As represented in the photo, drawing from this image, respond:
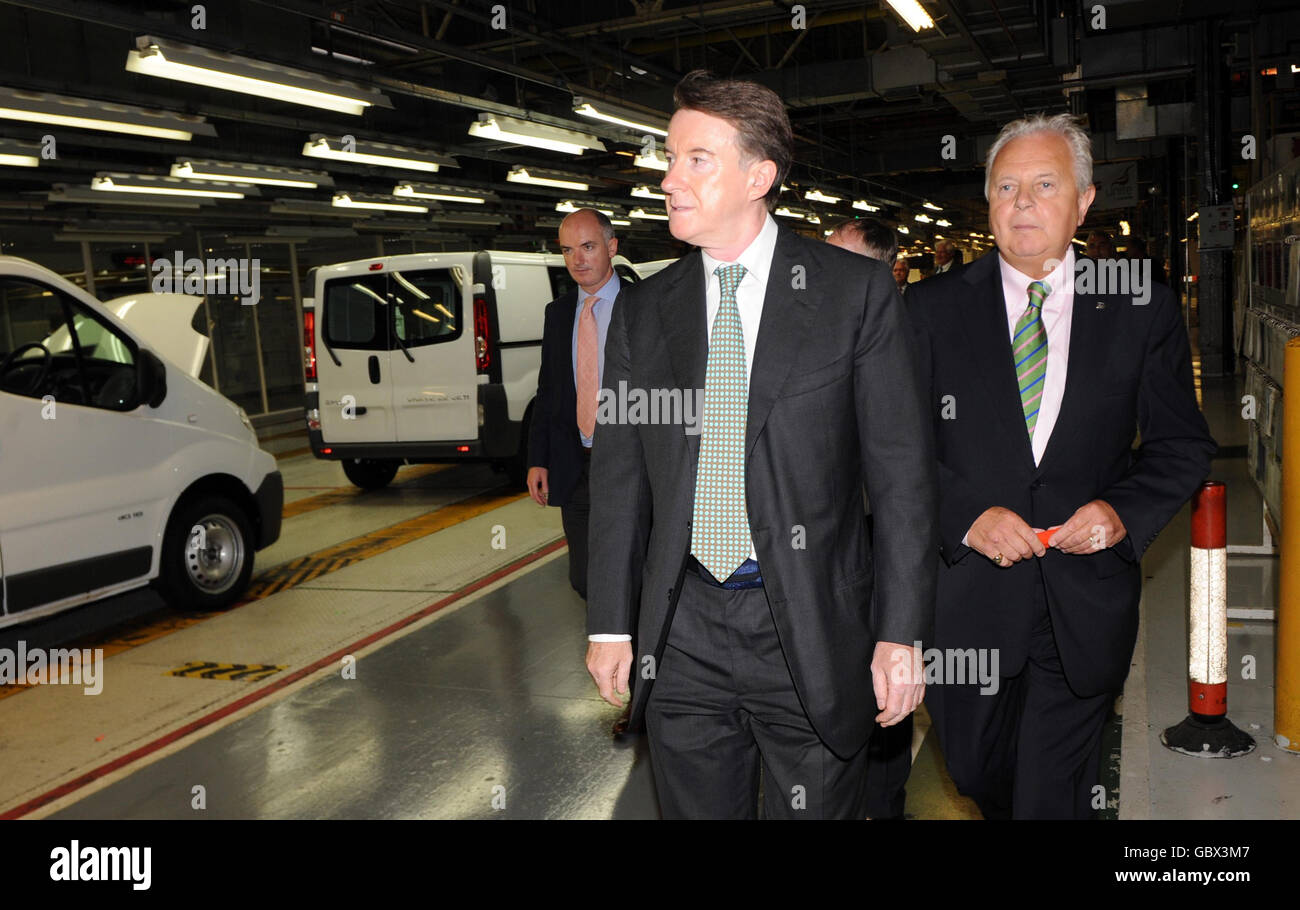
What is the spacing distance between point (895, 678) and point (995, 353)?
95cm

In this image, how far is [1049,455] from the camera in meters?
2.61

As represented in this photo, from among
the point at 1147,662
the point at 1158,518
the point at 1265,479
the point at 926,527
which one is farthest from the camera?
the point at 1265,479

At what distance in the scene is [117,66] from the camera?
409 inches

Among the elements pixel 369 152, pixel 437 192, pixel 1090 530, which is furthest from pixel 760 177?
pixel 437 192

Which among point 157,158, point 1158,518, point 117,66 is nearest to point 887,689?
point 1158,518

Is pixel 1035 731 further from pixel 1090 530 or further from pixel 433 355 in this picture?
pixel 433 355

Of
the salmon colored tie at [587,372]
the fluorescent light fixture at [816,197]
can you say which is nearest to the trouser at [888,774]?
the salmon colored tie at [587,372]

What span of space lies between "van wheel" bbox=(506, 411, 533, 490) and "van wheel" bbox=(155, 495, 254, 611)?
12.4 ft

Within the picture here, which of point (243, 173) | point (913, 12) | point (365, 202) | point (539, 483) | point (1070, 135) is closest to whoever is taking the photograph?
point (1070, 135)

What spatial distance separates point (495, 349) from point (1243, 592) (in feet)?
22.2

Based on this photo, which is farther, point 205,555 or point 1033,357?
point 205,555

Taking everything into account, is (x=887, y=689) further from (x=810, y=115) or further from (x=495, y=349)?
(x=810, y=115)

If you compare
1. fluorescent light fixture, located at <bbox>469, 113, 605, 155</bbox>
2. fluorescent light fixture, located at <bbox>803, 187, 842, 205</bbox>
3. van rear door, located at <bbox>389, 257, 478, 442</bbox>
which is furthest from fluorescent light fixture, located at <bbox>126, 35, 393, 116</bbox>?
fluorescent light fixture, located at <bbox>803, 187, 842, 205</bbox>

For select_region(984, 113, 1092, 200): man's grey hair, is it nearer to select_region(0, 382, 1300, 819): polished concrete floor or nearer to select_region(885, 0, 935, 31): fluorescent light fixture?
select_region(0, 382, 1300, 819): polished concrete floor
